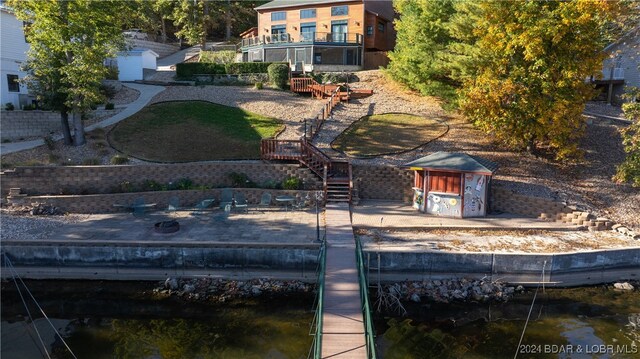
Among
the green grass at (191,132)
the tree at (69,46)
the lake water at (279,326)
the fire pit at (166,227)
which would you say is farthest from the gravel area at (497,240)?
the tree at (69,46)

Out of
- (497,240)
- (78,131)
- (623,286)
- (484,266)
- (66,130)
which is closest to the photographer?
(484,266)

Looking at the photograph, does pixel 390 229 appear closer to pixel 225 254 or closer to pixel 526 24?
pixel 225 254

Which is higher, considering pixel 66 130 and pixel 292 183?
pixel 66 130

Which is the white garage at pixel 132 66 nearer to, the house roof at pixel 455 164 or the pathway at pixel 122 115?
the pathway at pixel 122 115

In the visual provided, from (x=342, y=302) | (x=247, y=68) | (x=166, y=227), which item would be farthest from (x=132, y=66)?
(x=342, y=302)

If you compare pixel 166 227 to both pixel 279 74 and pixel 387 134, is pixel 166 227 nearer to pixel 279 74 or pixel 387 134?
pixel 387 134
